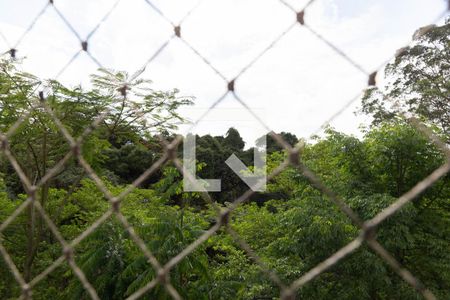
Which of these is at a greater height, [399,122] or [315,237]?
[399,122]

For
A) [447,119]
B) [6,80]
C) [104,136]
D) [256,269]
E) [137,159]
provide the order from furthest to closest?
[137,159], [447,119], [256,269], [104,136], [6,80]

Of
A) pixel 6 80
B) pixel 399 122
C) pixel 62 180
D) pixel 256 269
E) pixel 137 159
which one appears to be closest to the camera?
pixel 6 80

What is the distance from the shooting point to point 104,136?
309 centimetres

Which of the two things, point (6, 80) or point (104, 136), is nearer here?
point (6, 80)

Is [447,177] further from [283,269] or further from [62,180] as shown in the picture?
[62,180]

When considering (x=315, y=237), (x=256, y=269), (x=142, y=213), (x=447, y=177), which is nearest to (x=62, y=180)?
(x=142, y=213)

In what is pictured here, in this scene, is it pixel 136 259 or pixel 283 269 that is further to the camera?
pixel 283 269

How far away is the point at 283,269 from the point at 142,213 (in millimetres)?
1285

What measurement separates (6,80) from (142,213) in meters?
1.64

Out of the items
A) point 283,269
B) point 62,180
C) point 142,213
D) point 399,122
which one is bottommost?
point 283,269

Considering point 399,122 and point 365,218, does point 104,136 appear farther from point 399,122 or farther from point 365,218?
point 399,122

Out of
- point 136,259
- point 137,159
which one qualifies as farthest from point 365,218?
point 137,159

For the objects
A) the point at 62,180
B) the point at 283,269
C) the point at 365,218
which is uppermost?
the point at 62,180

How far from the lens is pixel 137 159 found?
8.05 m
